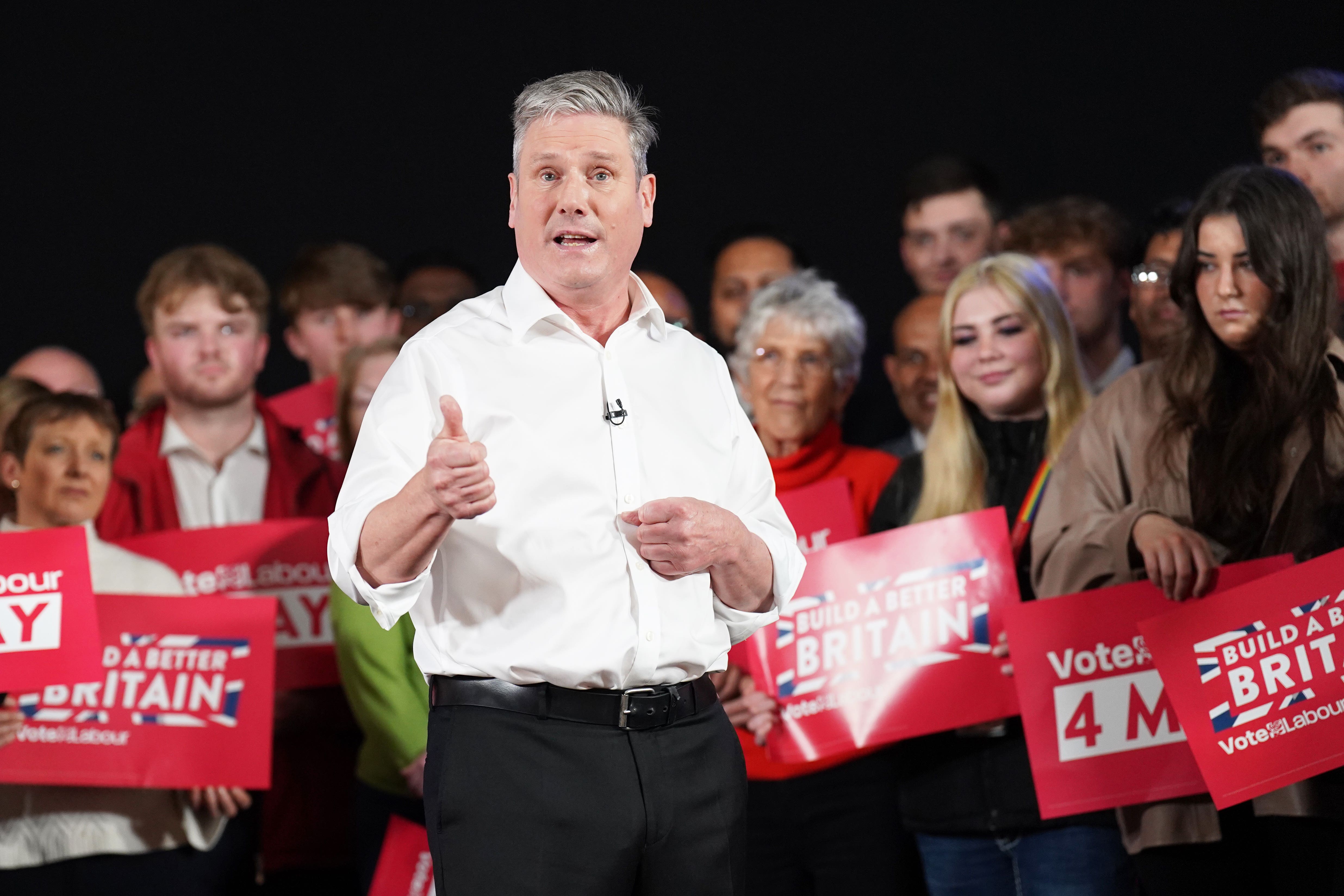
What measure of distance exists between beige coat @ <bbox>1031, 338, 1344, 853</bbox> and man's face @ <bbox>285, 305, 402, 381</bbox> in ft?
7.95

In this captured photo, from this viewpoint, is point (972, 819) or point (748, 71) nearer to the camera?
point (972, 819)

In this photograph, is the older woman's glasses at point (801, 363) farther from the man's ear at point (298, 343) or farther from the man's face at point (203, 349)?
the man's ear at point (298, 343)

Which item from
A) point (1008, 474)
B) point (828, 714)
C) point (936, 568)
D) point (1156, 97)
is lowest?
point (828, 714)

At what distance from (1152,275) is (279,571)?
230 centimetres

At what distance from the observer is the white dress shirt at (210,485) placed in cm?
366

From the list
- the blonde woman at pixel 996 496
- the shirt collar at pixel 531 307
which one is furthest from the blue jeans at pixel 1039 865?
the shirt collar at pixel 531 307

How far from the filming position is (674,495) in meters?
1.91

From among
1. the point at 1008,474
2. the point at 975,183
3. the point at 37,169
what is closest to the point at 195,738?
the point at 1008,474

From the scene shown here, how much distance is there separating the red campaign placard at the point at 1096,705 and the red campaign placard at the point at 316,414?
2.40m

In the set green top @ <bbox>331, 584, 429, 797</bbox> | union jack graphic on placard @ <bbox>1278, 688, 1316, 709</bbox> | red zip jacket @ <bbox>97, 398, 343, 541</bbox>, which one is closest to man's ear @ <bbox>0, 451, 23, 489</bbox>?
red zip jacket @ <bbox>97, 398, 343, 541</bbox>

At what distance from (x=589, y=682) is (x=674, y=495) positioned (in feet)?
0.90

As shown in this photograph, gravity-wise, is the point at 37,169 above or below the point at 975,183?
above

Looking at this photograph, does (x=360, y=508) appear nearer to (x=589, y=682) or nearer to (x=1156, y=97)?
(x=589, y=682)

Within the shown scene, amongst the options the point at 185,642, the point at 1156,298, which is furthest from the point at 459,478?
the point at 1156,298
